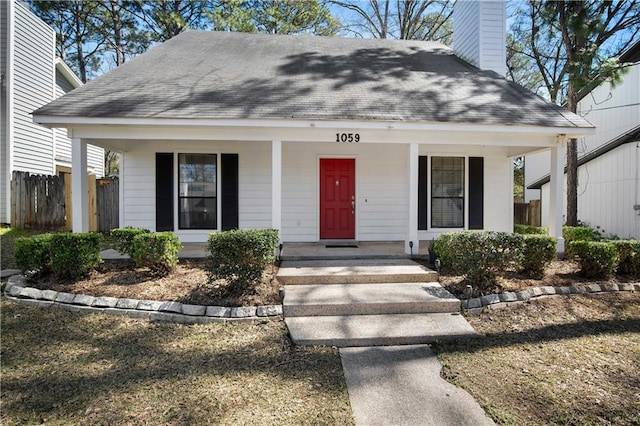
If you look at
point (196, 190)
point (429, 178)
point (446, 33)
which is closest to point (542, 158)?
→ point (446, 33)

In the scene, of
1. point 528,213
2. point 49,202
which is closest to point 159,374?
point 49,202

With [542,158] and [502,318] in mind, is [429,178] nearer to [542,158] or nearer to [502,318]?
[502,318]

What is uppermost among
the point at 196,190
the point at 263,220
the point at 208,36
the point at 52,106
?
the point at 208,36

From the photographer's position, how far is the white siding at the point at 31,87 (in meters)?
11.7

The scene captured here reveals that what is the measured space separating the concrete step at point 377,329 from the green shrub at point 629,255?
3.44 meters

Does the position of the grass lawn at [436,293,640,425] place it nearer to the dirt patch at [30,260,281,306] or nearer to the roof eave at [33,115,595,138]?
the dirt patch at [30,260,281,306]

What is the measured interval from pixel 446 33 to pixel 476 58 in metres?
12.3

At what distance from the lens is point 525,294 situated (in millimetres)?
5266

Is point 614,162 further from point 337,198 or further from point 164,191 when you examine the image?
point 164,191

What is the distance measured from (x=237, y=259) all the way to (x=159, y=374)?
183 cm

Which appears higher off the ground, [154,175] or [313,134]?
[313,134]

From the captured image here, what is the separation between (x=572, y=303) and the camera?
5.16 m

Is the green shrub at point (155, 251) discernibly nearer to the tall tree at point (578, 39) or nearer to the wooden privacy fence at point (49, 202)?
the wooden privacy fence at point (49, 202)

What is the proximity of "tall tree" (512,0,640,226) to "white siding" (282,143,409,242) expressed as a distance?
402 cm
